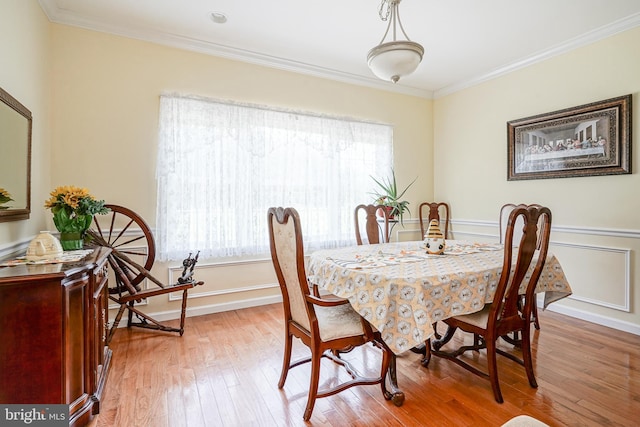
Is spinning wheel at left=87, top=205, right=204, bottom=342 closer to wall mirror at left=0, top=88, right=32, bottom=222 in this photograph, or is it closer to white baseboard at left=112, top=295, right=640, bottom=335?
white baseboard at left=112, top=295, right=640, bottom=335

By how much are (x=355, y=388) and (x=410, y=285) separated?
0.85 meters

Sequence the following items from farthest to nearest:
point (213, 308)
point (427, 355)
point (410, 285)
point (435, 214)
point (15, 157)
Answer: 1. point (435, 214)
2. point (213, 308)
3. point (427, 355)
4. point (15, 157)
5. point (410, 285)

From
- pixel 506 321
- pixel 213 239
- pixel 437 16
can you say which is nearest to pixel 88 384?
pixel 213 239

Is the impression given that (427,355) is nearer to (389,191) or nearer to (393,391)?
(393,391)

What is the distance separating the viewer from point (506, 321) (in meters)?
1.87

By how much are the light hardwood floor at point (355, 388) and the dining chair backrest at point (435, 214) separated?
6.85 feet

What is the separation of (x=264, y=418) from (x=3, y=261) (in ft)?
5.44

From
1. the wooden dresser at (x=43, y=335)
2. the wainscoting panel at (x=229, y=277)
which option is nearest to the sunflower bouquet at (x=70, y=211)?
the wooden dresser at (x=43, y=335)

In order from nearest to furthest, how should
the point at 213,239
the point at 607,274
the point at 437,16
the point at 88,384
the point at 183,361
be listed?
the point at 88,384 < the point at 183,361 < the point at 437,16 < the point at 607,274 < the point at 213,239

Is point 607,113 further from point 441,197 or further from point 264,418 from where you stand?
point 264,418

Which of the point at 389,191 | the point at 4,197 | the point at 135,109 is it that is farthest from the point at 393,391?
the point at 135,109

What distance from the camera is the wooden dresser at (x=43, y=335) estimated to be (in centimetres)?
139

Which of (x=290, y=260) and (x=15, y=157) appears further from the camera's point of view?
(x=15, y=157)

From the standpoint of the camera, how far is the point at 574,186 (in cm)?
323
